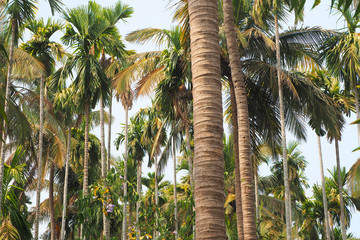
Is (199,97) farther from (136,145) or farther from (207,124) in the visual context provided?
(136,145)

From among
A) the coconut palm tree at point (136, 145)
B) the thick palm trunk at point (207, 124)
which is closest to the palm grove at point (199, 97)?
the thick palm trunk at point (207, 124)

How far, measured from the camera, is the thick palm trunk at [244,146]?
8164 mm

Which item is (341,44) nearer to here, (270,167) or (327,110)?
(327,110)

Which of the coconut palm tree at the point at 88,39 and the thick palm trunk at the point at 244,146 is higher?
the coconut palm tree at the point at 88,39

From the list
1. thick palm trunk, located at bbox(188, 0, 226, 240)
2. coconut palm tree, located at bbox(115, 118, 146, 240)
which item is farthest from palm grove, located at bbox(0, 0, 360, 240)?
coconut palm tree, located at bbox(115, 118, 146, 240)

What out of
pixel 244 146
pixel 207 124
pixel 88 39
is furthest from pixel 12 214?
pixel 88 39

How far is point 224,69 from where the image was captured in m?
12.9

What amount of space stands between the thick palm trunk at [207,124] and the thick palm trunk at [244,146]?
3.88 m

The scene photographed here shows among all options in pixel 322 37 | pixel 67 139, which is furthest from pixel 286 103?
pixel 67 139

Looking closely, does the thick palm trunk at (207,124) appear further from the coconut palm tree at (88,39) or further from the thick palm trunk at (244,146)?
the coconut palm tree at (88,39)

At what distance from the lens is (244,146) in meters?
8.50

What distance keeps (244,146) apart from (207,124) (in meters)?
4.11

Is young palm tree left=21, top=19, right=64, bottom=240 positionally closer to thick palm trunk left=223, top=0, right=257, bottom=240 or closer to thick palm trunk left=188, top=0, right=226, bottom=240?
thick palm trunk left=223, top=0, right=257, bottom=240

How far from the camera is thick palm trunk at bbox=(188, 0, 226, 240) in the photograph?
422 cm
